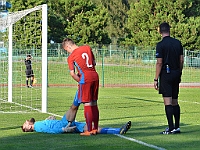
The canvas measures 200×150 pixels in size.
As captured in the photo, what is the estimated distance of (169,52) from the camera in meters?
11.0

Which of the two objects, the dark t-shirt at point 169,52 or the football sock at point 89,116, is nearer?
the football sock at point 89,116

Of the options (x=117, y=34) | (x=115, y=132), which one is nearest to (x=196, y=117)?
(x=115, y=132)

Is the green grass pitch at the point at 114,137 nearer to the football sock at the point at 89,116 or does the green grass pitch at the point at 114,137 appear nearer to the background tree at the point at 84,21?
the football sock at the point at 89,116

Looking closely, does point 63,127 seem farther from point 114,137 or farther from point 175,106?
point 175,106

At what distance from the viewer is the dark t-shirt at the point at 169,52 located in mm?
10984

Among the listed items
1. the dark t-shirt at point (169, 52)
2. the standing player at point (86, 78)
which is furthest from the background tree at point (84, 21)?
the standing player at point (86, 78)

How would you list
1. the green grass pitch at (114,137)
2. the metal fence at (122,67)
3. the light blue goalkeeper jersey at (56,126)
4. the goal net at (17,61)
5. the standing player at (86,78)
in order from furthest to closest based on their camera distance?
the metal fence at (122,67) < the goal net at (17,61) < the light blue goalkeeper jersey at (56,126) < the standing player at (86,78) < the green grass pitch at (114,137)

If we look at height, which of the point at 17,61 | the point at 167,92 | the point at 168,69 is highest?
the point at 168,69

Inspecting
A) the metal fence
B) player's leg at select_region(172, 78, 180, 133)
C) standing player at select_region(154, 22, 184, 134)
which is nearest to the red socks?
standing player at select_region(154, 22, 184, 134)

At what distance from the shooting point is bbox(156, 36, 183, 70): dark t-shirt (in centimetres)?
1098

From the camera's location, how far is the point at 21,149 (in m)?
9.03

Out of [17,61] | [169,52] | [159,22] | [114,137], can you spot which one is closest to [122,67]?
[17,61]

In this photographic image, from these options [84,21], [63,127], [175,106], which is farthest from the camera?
[84,21]

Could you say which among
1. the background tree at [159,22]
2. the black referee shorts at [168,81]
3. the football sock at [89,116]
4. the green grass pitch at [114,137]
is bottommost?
the green grass pitch at [114,137]
